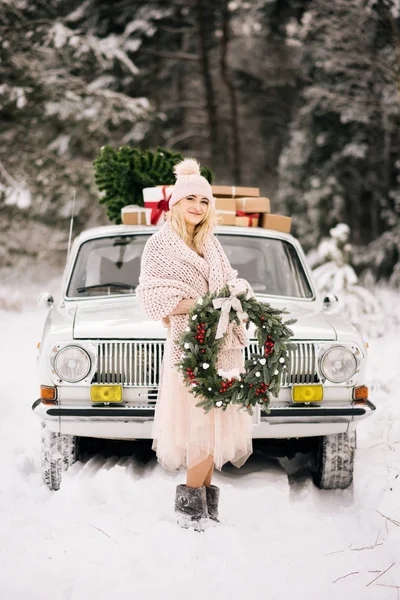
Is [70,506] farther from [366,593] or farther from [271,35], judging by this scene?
[271,35]

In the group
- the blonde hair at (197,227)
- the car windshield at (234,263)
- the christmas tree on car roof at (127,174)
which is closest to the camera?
the blonde hair at (197,227)

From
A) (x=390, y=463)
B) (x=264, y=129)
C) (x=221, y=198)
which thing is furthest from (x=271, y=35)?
(x=390, y=463)

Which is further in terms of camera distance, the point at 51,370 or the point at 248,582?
the point at 51,370

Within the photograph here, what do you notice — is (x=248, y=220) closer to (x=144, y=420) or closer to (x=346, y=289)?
(x=144, y=420)

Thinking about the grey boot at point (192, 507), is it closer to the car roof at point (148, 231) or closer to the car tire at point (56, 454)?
the car tire at point (56, 454)

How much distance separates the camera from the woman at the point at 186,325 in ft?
11.6

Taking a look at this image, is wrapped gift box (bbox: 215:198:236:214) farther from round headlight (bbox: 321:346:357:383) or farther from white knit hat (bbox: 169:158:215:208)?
white knit hat (bbox: 169:158:215:208)

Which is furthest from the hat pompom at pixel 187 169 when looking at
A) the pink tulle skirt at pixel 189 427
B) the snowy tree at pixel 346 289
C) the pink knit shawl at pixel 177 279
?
the snowy tree at pixel 346 289

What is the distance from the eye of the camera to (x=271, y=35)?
1880 cm

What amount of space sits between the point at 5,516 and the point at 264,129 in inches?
826

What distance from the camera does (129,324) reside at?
14.0 ft

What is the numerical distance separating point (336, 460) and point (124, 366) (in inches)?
58.9

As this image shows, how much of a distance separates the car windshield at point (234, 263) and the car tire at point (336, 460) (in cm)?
131

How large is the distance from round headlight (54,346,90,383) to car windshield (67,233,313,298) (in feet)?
3.96
